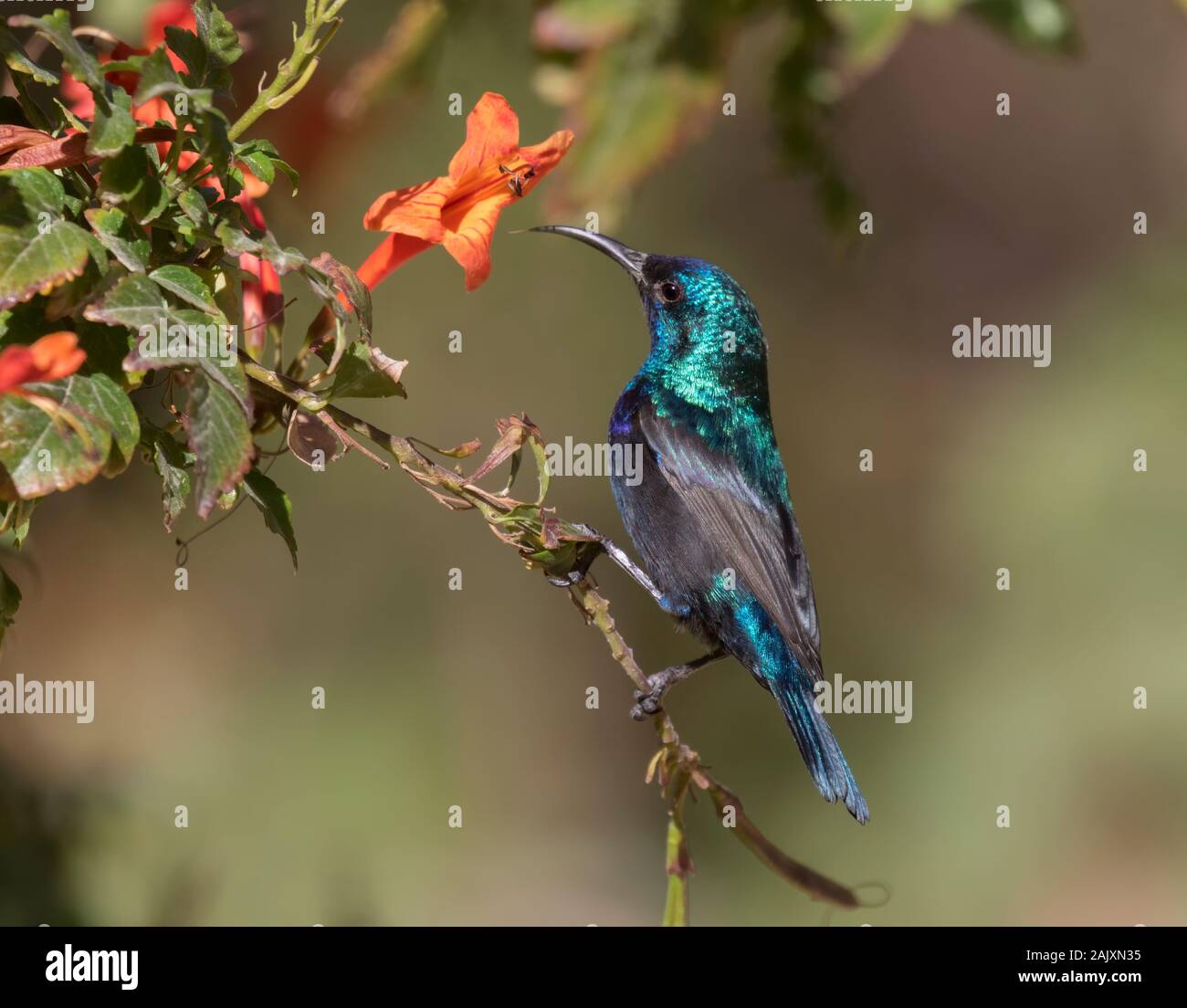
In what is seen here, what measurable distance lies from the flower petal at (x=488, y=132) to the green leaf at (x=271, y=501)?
499 millimetres

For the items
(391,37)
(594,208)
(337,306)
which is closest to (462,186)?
(337,306)

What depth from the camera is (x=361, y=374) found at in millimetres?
1371

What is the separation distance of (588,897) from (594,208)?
4.34 metres

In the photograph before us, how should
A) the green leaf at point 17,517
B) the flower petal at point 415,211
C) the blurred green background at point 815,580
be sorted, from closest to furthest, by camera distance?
the green leaf at point 17,517 → the flower petal at point 415,211 → the blurred green background at point 815,580

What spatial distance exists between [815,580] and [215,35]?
158 inches

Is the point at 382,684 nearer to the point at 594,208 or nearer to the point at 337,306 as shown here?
the point at 337,306

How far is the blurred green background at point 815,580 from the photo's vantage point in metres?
4.48

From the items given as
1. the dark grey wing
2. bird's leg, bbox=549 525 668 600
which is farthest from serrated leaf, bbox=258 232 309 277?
the dark grey wing

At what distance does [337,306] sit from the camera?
4.08ft

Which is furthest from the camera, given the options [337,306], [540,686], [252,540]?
[540,686]

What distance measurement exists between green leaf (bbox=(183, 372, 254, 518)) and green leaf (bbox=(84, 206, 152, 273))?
5.8 inches

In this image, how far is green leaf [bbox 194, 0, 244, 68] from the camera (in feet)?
4.29

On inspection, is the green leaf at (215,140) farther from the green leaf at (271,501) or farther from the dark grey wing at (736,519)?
Result: the dark grey wing at (736,519)

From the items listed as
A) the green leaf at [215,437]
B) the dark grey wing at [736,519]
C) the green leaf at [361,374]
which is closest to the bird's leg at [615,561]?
the dark grey wing at [736,519]
